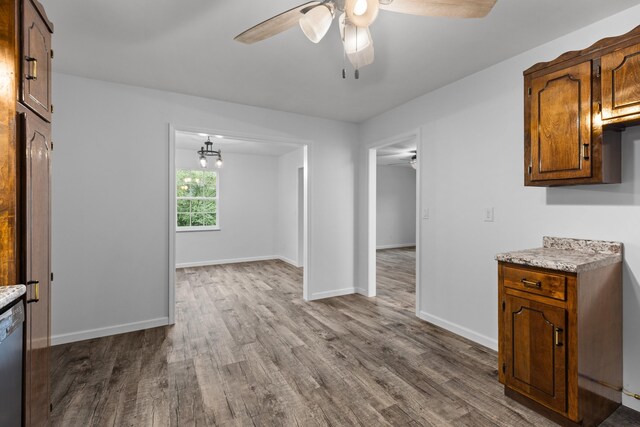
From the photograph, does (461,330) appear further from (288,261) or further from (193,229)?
(193,229)

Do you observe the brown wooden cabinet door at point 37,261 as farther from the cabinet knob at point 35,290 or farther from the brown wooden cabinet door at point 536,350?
the brown wooden cabinet door at point 536,350

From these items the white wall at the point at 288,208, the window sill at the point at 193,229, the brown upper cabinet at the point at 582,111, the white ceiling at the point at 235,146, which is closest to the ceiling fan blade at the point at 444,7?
the brown upper cabinet at the point at 582,111

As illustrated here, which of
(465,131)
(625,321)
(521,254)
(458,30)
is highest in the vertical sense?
(458,30)

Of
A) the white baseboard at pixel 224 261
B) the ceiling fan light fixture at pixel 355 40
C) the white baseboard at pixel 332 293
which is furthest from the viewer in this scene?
the white baseboard at pixel 224 261

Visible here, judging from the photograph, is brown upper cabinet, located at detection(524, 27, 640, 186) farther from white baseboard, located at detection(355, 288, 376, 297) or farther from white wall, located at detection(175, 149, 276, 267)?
white wall, located at detection(175, 149, 276, 267)

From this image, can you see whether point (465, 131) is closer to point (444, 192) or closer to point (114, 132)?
point (444, 192)

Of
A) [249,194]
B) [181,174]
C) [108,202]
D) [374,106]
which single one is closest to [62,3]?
[108,202]

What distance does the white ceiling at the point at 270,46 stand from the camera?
205 cm

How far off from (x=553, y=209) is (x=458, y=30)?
1.51 meters

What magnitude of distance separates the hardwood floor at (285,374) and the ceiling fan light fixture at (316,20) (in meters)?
2.14

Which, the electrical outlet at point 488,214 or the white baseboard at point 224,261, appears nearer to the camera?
the electrical outlet at point 488,214

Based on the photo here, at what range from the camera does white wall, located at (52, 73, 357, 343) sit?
304 cm

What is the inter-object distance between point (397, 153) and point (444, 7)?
597cm

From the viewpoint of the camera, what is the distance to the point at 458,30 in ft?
7.45
